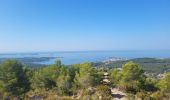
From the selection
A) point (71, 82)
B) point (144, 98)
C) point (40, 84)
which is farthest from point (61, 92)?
point (144, 98)

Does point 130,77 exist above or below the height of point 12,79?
above

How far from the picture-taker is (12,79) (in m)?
24.1

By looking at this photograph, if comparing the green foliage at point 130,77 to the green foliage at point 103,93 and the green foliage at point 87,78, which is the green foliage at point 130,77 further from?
the green foliage at point 103,93

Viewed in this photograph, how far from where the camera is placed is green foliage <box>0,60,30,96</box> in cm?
2378

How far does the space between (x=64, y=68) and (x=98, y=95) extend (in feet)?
31.3

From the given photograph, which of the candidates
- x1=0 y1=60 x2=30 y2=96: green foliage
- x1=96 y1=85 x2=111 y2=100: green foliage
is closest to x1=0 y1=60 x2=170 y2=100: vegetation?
x1=0 y1=60 x2=30 y2=96: green foliage

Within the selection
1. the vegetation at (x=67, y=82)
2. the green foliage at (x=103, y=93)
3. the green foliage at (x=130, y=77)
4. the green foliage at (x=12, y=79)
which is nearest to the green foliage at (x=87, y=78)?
the vegetation at (x=67, y=82)

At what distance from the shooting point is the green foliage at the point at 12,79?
2378 centimetres

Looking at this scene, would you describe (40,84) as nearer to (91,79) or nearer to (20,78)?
(20,78)

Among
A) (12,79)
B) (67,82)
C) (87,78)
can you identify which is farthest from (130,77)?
(12,79)

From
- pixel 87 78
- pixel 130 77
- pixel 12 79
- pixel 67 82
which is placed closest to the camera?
pixel 87 78

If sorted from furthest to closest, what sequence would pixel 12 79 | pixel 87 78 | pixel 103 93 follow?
pixel 12 79, pixel 87 78, pixel 103 93

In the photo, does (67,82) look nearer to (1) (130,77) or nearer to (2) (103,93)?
(2) (103,93)

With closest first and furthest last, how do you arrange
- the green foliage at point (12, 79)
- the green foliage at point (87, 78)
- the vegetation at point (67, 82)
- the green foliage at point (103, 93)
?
the green foliage at point (103, 93) < the vegetation at point (67, 82) < the green foliage at point (87, 78) < the green foliage at point (12, 79)
